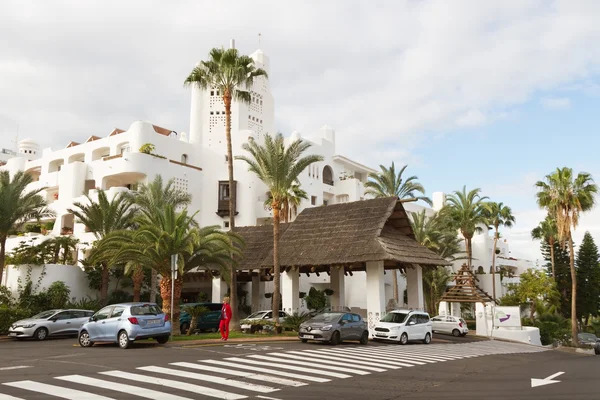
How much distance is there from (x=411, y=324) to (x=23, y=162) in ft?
156

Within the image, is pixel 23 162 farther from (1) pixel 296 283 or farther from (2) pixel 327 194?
(1) pixel 296 283

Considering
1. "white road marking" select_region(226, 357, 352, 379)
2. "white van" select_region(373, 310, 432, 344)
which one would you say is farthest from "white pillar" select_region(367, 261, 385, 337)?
"white road marking" select_region(226, 357, 352, 379)

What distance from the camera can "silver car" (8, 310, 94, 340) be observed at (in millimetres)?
23656

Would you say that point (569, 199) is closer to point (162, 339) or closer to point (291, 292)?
point (291, 292)

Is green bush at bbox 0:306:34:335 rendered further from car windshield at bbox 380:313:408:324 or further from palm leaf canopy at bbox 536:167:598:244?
palm leaf canopy at bbox 536:167:598:244

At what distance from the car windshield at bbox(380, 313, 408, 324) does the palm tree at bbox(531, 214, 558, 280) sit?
4301cm

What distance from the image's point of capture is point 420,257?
94.4ft

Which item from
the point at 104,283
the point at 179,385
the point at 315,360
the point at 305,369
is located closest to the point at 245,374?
the point at 305,369

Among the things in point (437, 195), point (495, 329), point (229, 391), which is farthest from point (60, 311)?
point (437, 195)

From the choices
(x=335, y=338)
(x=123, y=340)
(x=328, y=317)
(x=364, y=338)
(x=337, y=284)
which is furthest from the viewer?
(x=337, y=284)

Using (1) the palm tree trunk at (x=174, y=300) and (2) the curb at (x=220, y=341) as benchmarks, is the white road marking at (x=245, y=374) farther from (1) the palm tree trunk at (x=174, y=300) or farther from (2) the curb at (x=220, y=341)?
(1) the palm tree trunk at (x=174, y=300)

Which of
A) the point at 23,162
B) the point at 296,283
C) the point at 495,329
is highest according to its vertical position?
the point at 23,162

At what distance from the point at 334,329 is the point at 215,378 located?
33.7ft

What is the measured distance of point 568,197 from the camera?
131 feet
